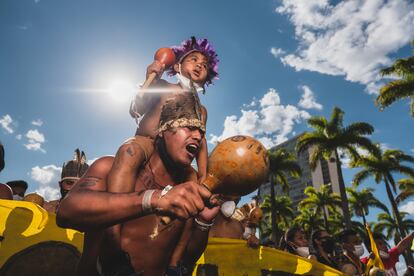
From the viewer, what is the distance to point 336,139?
29.0 m

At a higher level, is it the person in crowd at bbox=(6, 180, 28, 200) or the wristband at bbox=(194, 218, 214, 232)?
the person in crowd at bbox=(6, 180, 28, 200)

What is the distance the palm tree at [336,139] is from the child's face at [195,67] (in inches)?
1079

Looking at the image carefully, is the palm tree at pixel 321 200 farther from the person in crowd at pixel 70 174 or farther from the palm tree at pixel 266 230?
the person in crowd at pixel 70 174

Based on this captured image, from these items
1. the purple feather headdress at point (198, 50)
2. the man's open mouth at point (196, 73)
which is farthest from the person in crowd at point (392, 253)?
the man's open mouth at point (196, 73)

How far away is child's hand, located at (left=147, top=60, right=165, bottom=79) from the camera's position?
313 cm

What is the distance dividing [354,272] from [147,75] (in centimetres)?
445

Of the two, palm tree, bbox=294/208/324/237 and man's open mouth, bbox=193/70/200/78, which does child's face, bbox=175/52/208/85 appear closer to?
man's open mouth, bbox=193/70/200/78

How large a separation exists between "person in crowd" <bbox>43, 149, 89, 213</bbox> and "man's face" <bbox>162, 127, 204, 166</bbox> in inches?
137

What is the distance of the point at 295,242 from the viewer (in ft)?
19.0

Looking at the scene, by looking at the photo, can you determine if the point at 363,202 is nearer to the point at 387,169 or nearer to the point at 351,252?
the point at 387,169

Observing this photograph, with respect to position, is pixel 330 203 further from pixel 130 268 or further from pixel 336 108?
pixel 130 268

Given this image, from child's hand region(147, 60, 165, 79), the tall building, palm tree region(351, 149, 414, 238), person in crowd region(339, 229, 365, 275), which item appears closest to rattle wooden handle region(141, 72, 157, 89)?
child's hand region(147, 60, 165, 79)

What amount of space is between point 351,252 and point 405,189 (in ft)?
123

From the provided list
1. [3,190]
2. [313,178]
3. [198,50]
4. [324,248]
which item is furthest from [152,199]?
[313,178]
